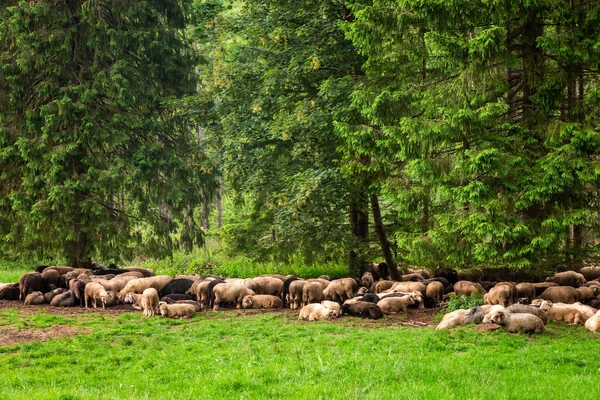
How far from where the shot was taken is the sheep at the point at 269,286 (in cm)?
1772

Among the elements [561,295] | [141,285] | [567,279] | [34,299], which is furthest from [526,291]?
[34,299]

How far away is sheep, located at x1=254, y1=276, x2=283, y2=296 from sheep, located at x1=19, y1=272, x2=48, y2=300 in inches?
250

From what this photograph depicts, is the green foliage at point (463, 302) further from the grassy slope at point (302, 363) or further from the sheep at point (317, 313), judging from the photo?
the sheep at point (317, 313)

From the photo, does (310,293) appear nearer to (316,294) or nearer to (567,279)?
(316,294)

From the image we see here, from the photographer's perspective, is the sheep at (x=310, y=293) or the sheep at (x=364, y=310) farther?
the sheep at (x=310, y=293)

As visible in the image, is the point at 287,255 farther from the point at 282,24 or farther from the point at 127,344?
the point at 127,344

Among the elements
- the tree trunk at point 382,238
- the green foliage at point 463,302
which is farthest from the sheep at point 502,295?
the tree trunk at point 382,238

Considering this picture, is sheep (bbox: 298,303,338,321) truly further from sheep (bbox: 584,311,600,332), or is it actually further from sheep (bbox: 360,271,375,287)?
sheep (bbox: 584,311,600,332)

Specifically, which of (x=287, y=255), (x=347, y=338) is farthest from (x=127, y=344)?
(x=287, y=255)

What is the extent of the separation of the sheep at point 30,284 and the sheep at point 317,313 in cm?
840

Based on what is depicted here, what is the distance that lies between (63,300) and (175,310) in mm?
4034

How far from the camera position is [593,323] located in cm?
1285

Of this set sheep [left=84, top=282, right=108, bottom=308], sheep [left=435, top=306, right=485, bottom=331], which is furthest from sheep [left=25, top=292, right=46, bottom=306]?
sheep [left=435, top=306, right=485, bottom=331]

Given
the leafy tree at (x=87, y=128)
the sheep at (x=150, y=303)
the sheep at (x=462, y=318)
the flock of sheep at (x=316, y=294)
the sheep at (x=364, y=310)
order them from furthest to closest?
the leafy tree at (x=87, y=128), the sheep at (x=150, y=303), the sheep at (x=364, y=310), the flock of sheep at (x=316, y=294), the sheep at (x=462, y=318)
